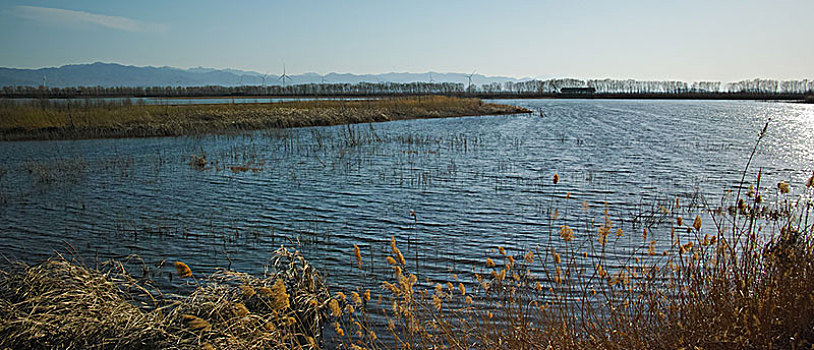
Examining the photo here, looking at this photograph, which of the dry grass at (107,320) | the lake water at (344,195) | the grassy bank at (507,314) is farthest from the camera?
the lake water at (344,195)

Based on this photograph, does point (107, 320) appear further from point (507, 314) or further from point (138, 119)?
point (138, 119)

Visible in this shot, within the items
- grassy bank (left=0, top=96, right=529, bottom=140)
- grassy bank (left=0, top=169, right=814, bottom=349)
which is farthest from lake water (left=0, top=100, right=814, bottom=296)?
grassy bank (left=0, top=96, right=529, bottom=140)

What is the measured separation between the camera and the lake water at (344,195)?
34.2 ft

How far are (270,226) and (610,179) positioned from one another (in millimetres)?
11104

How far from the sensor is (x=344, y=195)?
15547 mm

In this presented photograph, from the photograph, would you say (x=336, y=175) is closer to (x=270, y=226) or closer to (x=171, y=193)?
(x=171, y=193)

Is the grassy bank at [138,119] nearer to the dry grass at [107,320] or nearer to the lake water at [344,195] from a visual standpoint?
the lake water at [344,195]

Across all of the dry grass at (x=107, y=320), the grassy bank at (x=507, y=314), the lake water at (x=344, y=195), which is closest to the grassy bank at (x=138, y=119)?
the lake water at (x=344, y=195)

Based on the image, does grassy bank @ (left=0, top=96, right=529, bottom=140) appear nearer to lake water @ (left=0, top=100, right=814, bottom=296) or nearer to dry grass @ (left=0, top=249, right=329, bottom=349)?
lake water @ (left=0, top=100, right=814, bottom=296)

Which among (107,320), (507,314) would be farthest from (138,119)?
(507,314)

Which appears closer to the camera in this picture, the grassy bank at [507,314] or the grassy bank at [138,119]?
the grassy bank at [507,314]

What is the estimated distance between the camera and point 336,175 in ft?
62.5

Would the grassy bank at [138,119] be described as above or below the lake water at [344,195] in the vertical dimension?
above

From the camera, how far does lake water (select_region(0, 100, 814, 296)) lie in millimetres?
10422
